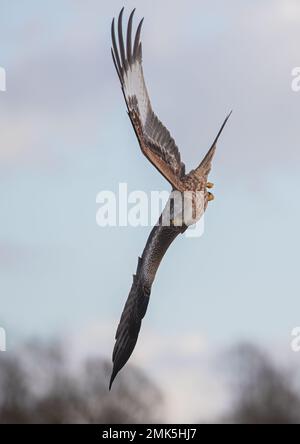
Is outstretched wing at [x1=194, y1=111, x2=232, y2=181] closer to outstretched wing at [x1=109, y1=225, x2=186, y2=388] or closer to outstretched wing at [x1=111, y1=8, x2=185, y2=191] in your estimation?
outstretched wing at [x1=111, y1=8, x2=185, y2=191]

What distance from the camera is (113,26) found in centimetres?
2508

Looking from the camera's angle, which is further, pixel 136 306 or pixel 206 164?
pixel 136 306

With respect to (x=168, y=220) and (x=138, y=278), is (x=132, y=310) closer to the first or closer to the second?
(x=138, y=278)

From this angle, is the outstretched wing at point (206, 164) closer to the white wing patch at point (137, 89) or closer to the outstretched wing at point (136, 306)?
the white wing patch at point (137, 89)

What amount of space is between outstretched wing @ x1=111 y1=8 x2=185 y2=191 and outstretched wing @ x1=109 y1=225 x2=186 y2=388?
1.68m

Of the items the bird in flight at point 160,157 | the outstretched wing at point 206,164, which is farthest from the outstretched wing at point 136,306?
the outstretched wing at point 206,164

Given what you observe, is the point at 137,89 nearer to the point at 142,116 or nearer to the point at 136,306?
the point at 142,116

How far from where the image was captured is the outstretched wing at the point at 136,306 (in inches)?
1021

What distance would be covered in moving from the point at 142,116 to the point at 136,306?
150 inches

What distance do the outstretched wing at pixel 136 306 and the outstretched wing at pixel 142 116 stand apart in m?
1.68

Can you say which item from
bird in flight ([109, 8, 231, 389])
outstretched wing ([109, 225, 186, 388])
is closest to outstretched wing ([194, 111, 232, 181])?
bird in flight ([109, 8, 231, 389])

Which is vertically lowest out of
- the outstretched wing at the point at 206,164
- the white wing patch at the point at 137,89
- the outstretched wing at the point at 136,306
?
the outstretched wing at the point at 136,306

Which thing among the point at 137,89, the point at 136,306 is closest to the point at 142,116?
the point at 137,89

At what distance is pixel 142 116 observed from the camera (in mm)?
24953
